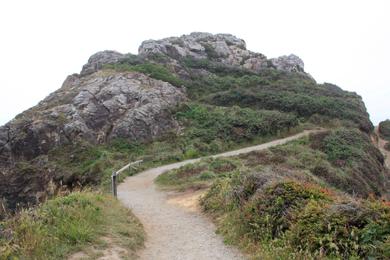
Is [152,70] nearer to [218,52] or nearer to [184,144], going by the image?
[184,144]

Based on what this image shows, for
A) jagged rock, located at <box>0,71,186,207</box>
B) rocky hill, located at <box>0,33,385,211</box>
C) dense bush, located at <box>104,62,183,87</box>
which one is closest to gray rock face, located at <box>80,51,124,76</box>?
rocky hill, located at <box>0,33,385,211</box>

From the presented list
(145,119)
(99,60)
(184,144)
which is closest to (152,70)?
(145,119)

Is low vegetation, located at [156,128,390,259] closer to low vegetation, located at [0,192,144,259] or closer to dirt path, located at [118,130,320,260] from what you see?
dirt path, located at [118,130,320,260]

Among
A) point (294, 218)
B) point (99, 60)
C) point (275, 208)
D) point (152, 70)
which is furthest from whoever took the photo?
point (99, 60)

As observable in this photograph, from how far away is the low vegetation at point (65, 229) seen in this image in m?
7.56

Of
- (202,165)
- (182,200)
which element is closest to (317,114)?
(202,165)

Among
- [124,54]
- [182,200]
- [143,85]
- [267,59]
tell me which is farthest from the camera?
[267,59]

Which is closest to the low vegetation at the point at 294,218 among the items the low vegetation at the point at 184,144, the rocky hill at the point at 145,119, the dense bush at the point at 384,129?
the low vegetation at the point at 184,144

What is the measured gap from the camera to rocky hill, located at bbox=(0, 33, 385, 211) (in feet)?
90.7

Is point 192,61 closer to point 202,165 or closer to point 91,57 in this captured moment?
point 91,57

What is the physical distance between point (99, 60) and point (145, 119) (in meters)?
19.4

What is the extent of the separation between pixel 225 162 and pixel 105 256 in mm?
14373

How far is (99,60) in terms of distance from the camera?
49906 millimetres

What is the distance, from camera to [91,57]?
170ft
